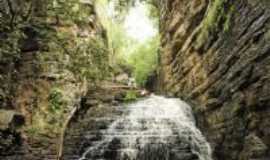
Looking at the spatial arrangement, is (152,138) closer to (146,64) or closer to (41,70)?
(41,70)

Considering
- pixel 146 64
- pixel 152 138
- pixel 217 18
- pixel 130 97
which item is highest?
pixel 146 64

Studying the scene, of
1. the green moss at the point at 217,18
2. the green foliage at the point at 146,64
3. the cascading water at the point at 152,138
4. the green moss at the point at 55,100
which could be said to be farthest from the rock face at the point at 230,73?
the green foliage at the point at 146,64

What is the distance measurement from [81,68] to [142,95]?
4.90 m

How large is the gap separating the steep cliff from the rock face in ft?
9.34

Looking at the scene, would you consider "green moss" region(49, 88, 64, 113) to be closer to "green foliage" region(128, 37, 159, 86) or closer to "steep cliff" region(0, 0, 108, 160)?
"steep cliff" region(0, 0, 108, 160)

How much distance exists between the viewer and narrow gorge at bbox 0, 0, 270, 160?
18.5ft

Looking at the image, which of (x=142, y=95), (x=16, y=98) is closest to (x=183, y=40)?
(x=142, y=95)

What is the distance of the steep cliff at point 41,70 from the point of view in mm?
7629

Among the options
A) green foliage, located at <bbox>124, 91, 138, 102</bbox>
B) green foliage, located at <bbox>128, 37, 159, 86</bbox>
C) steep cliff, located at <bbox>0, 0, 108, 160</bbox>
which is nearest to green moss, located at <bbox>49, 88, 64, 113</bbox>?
steep cliff, located at <bbox>0, 0, 108, 160</bbox>

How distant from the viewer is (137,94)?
1209 cm

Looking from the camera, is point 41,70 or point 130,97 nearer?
point 41,70

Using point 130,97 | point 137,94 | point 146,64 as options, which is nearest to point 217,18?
point 130,97

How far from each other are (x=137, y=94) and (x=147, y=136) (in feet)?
14.9

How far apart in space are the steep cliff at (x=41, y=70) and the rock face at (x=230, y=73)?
2.85m
